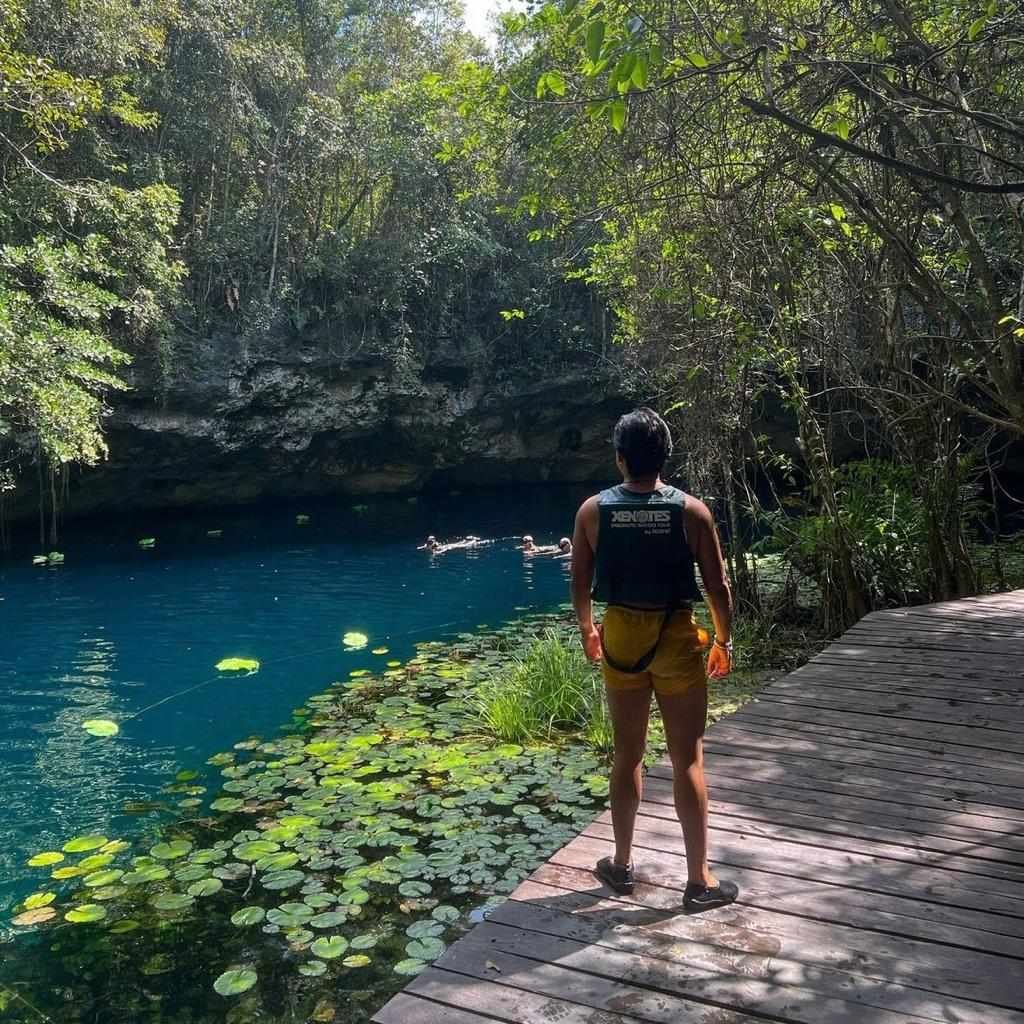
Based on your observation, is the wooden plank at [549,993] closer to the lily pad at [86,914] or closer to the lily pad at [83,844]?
the lily pad at [86,914]

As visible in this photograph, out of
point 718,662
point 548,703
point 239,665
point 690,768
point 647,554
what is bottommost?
point 239,665

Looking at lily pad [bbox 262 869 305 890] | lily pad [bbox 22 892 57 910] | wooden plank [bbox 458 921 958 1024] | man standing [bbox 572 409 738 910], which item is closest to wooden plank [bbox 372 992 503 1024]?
wooden plank [bbox 458 921 958 1024]

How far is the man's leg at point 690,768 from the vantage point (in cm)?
249

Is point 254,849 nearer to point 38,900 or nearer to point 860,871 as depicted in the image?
point 38,900

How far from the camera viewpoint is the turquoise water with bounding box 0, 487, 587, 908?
6082 millimetres

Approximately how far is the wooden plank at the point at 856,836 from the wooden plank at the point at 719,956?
0.69 meters

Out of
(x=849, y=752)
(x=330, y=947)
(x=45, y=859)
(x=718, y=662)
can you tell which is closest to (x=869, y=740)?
(x=849, y=752)

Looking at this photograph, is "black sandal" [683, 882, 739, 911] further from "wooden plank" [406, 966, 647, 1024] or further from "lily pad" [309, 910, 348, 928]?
"lily pad" [309, 910, 348, 928]

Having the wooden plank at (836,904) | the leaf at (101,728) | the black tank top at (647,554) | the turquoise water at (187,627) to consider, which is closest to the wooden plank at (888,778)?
the wooden plank at (836,904)

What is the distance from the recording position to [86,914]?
Result: 4082 millimetres

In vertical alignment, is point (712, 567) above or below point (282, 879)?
above

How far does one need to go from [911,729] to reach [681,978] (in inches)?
90.4

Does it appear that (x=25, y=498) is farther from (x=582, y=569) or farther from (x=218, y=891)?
(x=582, y=569)

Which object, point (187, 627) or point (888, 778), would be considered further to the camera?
point (187, 627)
